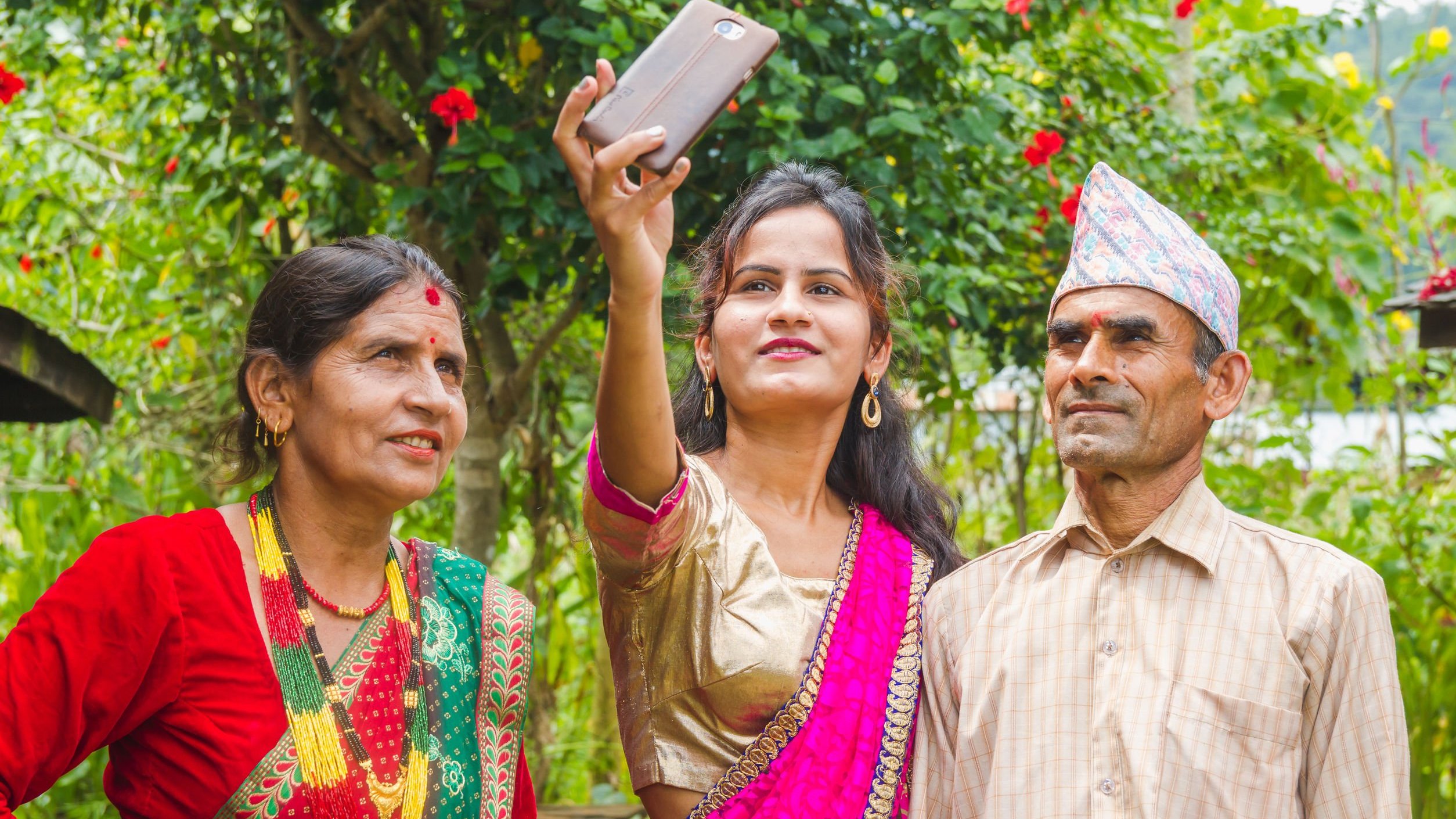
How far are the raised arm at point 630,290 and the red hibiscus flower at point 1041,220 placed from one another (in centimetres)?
278

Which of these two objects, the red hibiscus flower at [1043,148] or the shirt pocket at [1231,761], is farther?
the red hibiscus flower at [1043,148]

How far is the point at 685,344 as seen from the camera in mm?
3395

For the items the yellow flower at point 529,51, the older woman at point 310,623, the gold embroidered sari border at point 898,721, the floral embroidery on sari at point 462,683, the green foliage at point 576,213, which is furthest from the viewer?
the yellow flower at point 529,51

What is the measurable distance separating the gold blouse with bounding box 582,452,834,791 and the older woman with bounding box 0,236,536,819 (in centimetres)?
22

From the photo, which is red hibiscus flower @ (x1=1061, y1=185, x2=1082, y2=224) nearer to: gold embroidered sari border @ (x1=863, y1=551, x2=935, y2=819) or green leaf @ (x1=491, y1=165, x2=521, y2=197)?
green leaf @ (x1=491, y1=165, x2=521, y2=197)

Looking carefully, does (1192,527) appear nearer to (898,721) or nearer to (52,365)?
(898,721)

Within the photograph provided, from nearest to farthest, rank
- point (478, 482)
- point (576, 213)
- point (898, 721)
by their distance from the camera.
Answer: point (898, 721), point (576, 213), point (478, 482)

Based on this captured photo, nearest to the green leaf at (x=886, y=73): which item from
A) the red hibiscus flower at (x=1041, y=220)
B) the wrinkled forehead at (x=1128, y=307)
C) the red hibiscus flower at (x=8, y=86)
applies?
the red hibiscus flower at (x=1041, y=220)

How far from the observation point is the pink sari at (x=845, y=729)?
2.25m

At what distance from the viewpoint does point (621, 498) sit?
2.04 meters

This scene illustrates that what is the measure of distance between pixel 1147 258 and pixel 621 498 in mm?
1009

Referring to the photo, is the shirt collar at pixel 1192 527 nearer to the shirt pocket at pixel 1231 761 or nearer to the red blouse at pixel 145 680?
the shirt pocket at pixel 1231 761

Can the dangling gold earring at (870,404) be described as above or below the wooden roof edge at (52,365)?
below

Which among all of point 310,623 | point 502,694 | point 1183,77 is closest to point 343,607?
point 310,623
